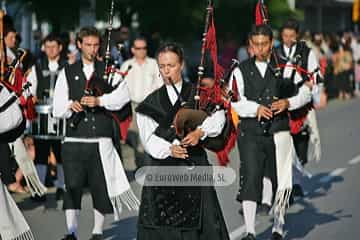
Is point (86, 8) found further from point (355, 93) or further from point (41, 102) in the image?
point (355, 93)

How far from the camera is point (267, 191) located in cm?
946

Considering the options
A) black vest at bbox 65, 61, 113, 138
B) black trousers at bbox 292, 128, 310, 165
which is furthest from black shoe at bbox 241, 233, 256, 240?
black trousers at bbox 292, 128, 310, 165

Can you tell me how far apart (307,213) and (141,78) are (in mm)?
4284

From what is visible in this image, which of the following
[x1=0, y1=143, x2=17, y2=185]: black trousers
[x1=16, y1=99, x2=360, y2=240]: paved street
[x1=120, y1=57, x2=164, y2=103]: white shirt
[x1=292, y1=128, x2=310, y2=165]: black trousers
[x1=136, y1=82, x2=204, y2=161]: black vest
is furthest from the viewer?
[x1=120, y1=57, x2=164, y2=103]: white shirt

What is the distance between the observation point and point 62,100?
901 cm

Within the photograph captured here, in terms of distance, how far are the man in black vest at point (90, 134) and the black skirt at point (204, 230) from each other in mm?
2381

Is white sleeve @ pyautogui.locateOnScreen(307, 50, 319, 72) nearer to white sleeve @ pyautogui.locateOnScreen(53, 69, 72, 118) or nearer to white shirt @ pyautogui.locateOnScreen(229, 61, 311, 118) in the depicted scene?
white shirt @ pyautogui.locateOnScreen(229, 61, 311, 118)

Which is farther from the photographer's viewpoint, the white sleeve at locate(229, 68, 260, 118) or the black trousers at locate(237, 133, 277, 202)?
the black trousers at locate(237, 133, 277, 202)

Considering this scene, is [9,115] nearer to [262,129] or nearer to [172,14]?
[262,129]

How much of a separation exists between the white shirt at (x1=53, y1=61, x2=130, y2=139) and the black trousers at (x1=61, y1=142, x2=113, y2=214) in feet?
1.08

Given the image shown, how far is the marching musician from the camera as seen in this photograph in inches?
263

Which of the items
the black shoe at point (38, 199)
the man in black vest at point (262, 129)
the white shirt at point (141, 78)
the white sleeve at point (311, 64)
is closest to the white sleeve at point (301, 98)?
the man in black vest at point (262, 129)

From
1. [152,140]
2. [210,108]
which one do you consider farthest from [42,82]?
[152,140]

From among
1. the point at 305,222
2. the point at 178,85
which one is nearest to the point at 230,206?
the point at 305,222
